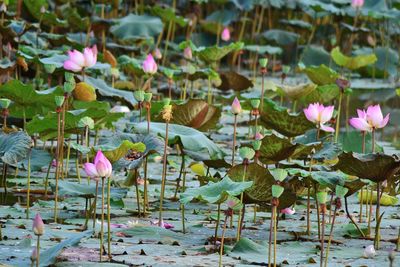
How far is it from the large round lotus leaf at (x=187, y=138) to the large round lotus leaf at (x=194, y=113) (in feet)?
0.64

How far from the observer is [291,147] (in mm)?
3020

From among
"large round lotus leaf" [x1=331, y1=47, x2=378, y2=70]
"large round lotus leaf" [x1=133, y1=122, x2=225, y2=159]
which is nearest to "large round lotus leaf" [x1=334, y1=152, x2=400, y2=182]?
"large round lotus leaf" [x1=133, y1=122, x2=225, y2=159]

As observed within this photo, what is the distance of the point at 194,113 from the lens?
3.62 metres

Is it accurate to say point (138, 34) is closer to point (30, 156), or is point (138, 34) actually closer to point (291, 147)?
point (30, 156)

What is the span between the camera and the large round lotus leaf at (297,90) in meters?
5.00

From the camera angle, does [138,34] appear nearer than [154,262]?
No

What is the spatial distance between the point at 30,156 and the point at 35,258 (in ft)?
5.00

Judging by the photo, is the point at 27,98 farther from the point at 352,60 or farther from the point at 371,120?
the point at 352,60

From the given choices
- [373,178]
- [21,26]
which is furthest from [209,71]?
[373,178]

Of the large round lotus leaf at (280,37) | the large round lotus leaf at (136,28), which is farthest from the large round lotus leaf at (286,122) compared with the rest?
the large round lotus leaf at (280,37)

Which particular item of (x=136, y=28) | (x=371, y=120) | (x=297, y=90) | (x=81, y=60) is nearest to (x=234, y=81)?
(x=297, y=90)

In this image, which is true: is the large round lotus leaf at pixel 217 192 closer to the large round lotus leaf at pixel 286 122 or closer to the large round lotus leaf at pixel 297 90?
the large round lotus leaf at pixel 286 122

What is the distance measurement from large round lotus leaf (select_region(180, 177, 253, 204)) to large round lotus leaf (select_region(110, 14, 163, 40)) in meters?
4.64

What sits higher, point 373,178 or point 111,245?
point 373,178
